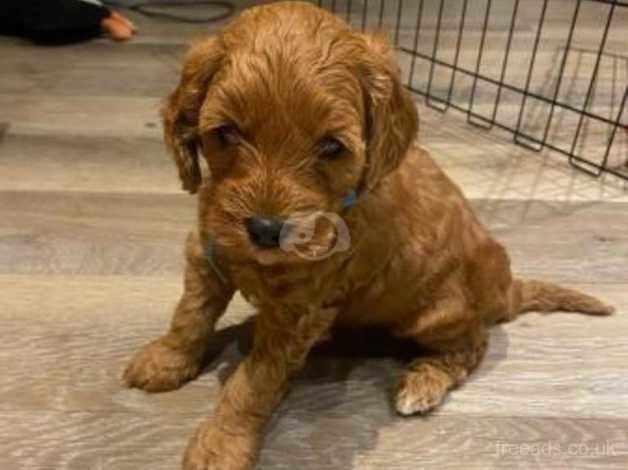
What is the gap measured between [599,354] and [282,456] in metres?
0.71

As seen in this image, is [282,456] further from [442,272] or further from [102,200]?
[102,200]

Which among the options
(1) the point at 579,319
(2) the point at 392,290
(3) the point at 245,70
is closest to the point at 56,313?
(2) the point at 392,290

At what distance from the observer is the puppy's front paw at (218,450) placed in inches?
52.3

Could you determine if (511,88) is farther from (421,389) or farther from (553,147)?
(421,389)

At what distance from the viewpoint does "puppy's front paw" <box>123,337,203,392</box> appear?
1.47m

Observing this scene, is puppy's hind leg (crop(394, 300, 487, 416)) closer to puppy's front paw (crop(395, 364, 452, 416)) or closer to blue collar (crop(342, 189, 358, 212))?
puppy's front paw (crop(395, 364, 452, 416))

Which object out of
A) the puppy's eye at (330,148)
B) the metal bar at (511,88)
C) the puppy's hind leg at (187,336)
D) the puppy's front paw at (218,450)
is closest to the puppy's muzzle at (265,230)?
the puppy's eye at (330,148)

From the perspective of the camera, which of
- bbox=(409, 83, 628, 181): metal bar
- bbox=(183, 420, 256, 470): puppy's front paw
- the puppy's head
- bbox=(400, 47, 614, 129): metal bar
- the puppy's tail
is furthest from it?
bbox=(400, 47, 614, 129): metal bar

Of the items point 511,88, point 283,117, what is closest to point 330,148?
point 283,117

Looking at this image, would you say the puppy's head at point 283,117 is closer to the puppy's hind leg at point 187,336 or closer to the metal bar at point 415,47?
the puppy's hind leg at point 187,336

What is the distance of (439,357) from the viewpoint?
5.08ft

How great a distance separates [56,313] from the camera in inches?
64.5
